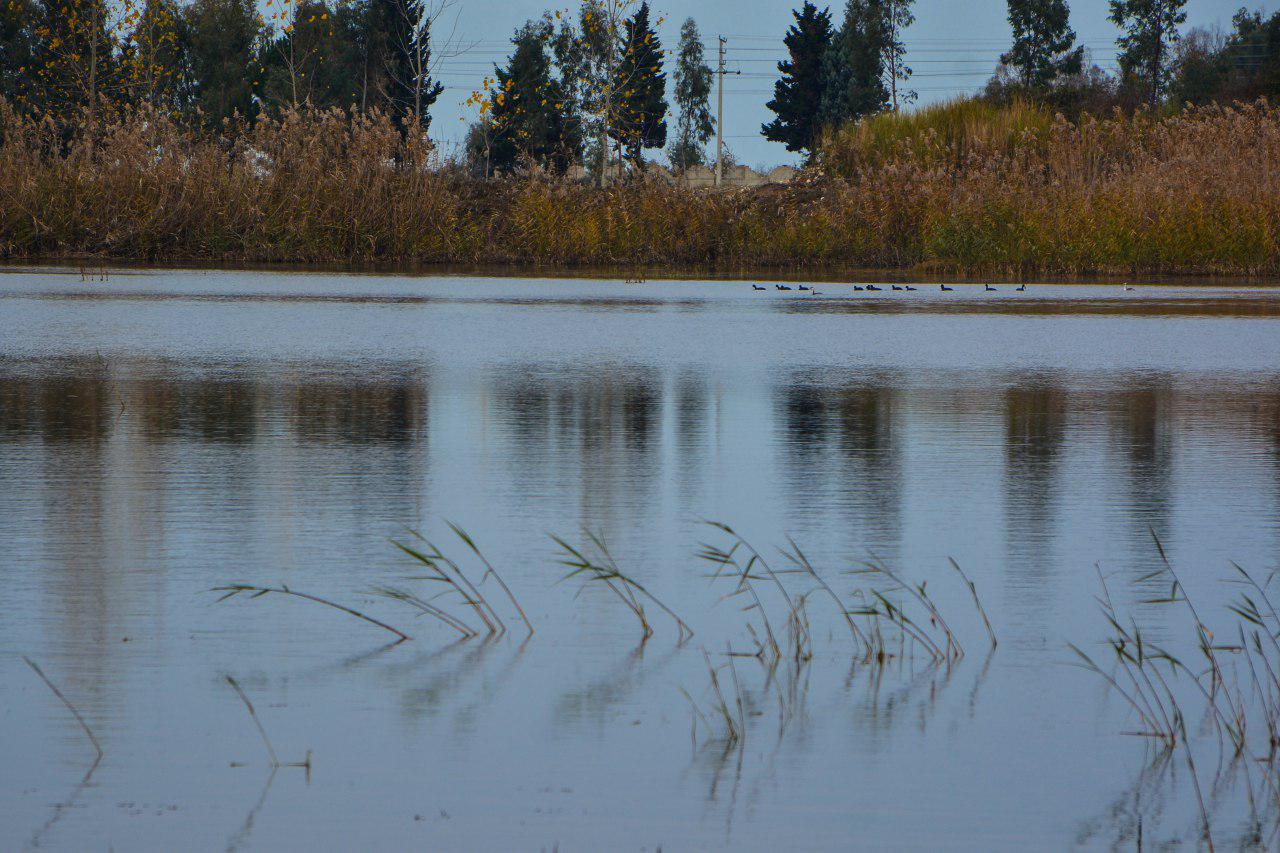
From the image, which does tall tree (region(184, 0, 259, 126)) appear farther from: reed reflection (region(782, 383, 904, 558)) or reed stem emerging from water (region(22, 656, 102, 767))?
reed stem emerging from water (region(22, 656, 102, 767))

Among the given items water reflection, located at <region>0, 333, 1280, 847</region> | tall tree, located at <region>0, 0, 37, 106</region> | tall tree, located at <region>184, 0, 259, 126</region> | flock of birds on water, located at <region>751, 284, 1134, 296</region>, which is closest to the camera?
water reflection, located at <region>0, 333, 1280, 847</region>

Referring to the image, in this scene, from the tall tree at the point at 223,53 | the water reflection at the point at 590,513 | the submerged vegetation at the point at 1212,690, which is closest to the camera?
the submerged vegetation at the point at 1212,690

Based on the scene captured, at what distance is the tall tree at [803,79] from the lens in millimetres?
79938

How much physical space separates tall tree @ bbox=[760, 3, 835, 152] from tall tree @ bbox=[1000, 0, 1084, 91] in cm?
877

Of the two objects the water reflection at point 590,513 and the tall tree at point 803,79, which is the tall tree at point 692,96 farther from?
the water reflection at point 590,513

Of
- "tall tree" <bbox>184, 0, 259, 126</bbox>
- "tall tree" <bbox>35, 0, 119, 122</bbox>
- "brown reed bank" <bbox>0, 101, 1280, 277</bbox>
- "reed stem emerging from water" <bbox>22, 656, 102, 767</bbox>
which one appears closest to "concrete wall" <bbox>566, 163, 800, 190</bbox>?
"brown reed bank" <bbox>0, 101, 1280, 277</bbox>

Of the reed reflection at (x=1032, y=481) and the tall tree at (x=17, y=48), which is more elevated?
the tall tree at (x=17, y=48)

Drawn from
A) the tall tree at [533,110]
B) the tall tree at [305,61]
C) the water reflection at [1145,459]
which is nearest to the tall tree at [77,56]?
the tall tree at [305,61]

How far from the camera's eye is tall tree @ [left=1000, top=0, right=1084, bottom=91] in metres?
75.6

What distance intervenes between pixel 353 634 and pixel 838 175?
28.5 meters

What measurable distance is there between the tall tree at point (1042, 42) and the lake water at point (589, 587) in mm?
68621

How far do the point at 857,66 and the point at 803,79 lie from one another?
115 inches

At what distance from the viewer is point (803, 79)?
8006 cm

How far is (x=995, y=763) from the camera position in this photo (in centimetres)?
310
